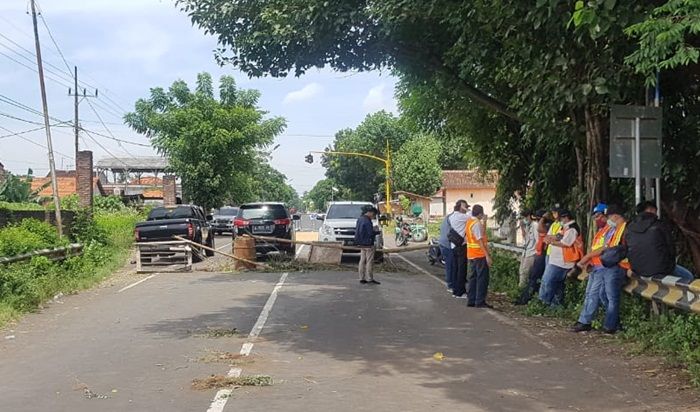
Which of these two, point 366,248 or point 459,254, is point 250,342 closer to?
point 459,254

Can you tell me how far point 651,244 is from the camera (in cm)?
963

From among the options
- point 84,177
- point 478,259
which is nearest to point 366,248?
point 478,259

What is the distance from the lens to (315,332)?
10.5 metres

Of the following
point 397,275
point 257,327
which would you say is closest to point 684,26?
point 257,327

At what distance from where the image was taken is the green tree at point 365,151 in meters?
76.5

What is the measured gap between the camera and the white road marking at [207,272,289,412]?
6.57m

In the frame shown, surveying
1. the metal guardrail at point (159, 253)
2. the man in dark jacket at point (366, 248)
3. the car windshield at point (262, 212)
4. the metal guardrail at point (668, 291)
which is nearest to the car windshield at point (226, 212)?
the car windshield at point (262, 212)

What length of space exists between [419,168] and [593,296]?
57.3 metres

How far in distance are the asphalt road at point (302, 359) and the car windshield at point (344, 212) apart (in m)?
8.97

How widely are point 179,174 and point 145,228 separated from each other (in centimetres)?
2383

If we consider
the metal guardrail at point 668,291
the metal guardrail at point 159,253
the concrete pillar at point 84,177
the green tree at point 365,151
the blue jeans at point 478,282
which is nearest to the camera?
the metal guardrail at point 668,291

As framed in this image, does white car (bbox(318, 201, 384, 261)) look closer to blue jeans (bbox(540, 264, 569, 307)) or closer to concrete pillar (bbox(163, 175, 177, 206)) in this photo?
blue jeans (bbox(540, 264, 569, 307))

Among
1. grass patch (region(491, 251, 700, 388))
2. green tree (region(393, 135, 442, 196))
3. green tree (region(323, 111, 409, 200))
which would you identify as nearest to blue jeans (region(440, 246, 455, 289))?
grass patch (region(491, 251, 700, 388))

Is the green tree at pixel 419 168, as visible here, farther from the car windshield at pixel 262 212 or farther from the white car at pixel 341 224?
the white car at pixel 341 224
